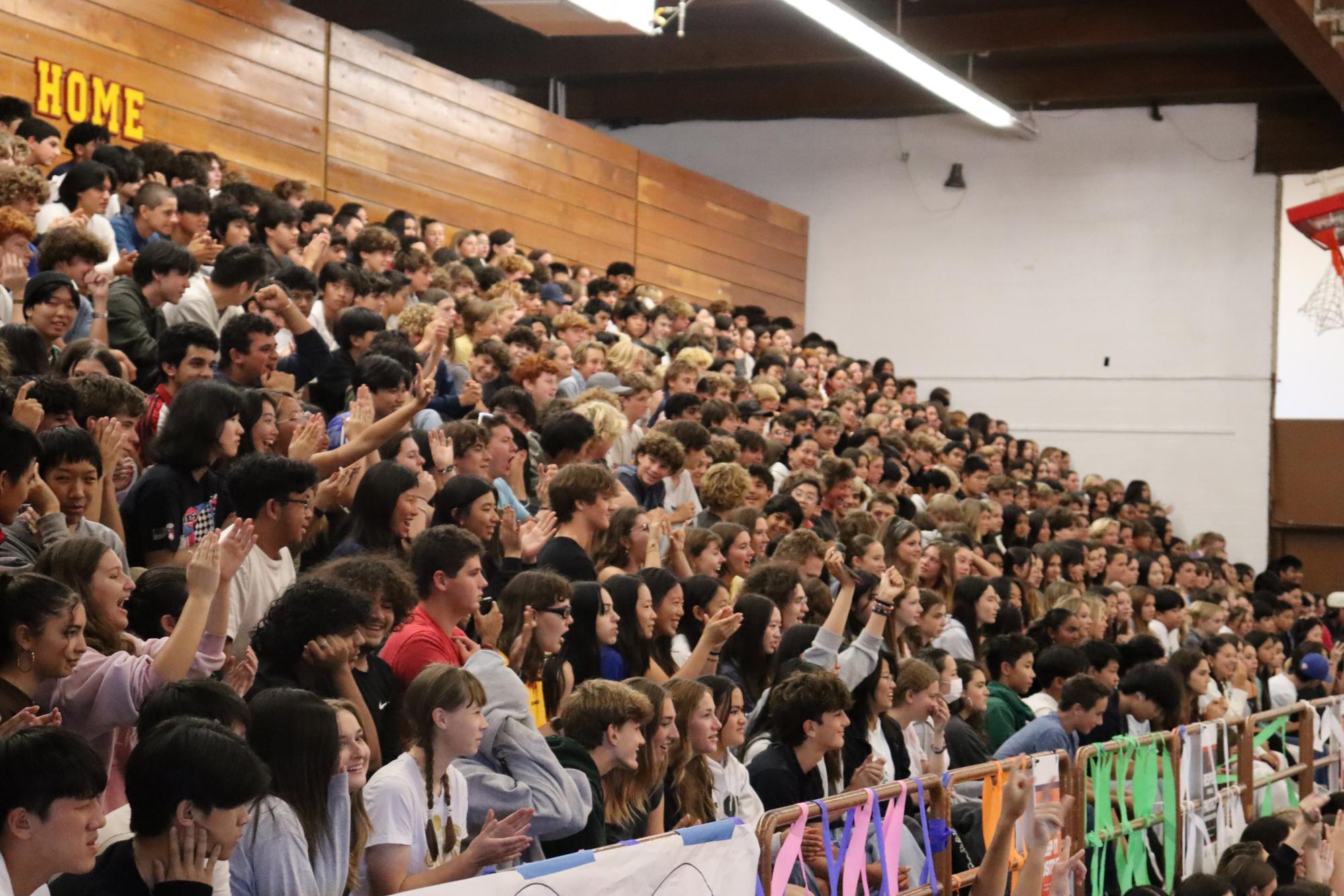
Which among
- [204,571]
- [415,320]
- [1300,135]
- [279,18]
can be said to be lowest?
[204,571]

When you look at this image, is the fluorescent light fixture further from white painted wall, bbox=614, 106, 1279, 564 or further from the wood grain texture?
the wood grain texture

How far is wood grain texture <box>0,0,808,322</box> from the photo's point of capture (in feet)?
31.0

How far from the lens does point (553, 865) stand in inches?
107

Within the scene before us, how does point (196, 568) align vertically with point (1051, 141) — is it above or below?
below

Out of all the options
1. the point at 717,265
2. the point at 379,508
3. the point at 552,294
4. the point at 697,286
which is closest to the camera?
the point at 379,508

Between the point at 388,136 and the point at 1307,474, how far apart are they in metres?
9.99

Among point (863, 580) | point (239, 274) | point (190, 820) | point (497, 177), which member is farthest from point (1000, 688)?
point (497, 177)

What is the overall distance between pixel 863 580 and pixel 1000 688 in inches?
33.1

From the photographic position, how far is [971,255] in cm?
1741

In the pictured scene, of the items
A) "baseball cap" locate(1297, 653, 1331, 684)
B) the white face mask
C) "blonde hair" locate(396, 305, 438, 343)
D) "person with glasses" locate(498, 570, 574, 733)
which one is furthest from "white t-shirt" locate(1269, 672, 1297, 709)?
"person with glasses" locate(498, 570, 574, 733)

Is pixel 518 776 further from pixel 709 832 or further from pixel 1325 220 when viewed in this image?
pixel 1325 220

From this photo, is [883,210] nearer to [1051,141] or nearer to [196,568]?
[1051,141]

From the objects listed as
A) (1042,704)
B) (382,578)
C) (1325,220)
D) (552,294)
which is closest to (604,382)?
(552,294)

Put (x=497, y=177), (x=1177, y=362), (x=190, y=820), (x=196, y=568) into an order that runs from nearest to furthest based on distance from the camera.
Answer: (x=190, y=820), (x=196, y=568), (x=497, y=177), (x=1177, y=362)
